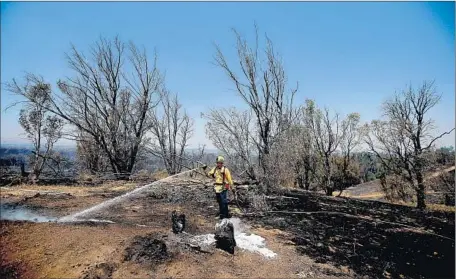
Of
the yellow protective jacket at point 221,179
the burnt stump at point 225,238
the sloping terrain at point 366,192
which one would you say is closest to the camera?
the burnt stump at point 225,238

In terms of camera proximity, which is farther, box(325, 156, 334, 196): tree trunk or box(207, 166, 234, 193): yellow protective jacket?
box(325, 156, 334, 196): tree trunk

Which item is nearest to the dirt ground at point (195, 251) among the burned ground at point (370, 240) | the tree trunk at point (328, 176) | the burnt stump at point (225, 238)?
the burned ground at point (370, 240)

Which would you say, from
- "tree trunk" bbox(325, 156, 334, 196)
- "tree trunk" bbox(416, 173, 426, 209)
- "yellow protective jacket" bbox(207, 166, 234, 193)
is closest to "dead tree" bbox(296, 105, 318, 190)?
"tree trunk" bbox(325, 156, 334, 196)

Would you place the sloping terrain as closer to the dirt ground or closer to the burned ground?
the burned ground

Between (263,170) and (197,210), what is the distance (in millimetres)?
3917

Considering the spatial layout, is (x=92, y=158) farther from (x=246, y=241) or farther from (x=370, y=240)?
(x=370, y=240)

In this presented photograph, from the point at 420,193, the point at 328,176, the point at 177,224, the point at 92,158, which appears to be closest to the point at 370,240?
the point at 177,224

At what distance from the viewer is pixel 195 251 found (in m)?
5.88

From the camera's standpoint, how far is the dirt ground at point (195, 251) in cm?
518

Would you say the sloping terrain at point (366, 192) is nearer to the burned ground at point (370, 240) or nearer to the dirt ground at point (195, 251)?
the burned ground at point (370, 240)

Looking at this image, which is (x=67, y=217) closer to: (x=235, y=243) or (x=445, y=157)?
(x=235, y=243)

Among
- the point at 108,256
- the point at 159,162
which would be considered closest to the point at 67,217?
the point at 108,256

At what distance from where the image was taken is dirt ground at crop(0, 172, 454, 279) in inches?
204

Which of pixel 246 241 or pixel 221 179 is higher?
pixel 221 179
